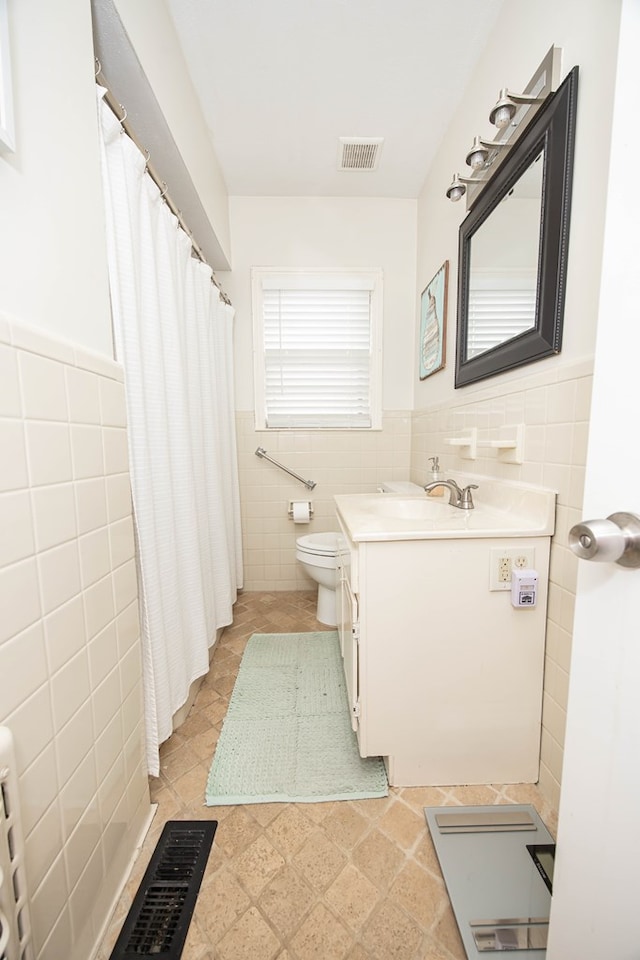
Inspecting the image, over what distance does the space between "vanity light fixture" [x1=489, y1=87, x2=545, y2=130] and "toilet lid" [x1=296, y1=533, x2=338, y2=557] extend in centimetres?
168

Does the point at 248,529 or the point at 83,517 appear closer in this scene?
the point at 83,517

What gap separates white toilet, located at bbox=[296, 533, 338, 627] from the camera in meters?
1.87

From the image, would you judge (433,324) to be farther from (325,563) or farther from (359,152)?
(325,563)

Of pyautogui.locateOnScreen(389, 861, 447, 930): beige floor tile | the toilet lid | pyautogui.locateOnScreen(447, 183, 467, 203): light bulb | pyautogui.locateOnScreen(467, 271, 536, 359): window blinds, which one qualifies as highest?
pyautogui.locateOnScreen(447, 183, 467, 203): light bulb

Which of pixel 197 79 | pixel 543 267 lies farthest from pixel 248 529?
pixel 197 79

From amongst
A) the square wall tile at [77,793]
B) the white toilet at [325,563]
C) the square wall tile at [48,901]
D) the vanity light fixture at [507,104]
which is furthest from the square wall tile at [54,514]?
the vanity light fixture at [507,104]

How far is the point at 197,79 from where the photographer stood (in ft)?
4.90

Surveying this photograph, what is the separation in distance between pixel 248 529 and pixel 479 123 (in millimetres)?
2384

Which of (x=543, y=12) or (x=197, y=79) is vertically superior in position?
(x=197, y=79)

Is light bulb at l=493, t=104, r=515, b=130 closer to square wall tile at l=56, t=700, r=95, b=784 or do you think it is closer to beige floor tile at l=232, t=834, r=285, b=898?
square wall tile at l=56, t=700, r=95, b=784

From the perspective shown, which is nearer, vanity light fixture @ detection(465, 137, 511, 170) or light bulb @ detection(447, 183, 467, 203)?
vanity light fixture @ detection(465, 137, 511, 170)

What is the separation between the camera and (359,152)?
6.18 ft

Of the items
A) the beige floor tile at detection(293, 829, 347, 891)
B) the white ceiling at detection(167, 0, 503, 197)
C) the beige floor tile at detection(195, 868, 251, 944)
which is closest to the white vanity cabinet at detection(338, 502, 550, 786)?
the beige floor tile at detection(293, 829, 347, 891)

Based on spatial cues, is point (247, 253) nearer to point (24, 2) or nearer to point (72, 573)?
point (24, 2)
